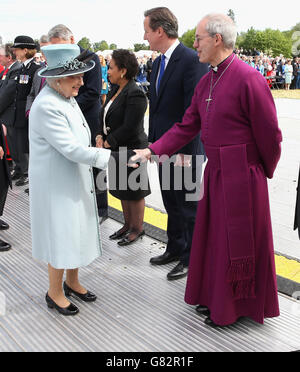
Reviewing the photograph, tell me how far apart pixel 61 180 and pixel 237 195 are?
46.5 inches

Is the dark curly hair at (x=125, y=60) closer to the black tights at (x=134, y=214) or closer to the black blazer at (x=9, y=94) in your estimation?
the black tights at (x=134, y=214)

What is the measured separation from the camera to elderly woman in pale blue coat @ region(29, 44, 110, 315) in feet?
8.72

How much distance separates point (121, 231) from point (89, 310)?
4.39ft

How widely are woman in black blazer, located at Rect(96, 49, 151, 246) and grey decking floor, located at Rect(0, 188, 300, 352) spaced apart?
528 millimetres

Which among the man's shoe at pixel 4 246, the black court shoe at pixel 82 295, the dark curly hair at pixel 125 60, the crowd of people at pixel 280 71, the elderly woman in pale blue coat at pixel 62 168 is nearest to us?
the elderly woman in pale blue coat at pixel 62 168

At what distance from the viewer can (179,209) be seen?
374 cm

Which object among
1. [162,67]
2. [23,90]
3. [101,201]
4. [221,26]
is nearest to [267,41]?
[23,90]

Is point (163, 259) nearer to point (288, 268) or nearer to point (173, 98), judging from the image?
point (288, 268)

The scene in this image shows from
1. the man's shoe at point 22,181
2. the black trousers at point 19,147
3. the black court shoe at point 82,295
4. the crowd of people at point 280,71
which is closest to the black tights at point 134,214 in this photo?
the black court shoe at point 82,295

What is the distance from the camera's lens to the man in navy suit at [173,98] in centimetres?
337

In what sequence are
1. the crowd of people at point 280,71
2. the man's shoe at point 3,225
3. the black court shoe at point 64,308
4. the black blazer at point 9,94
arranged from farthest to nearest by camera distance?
the crowd of people at point 280,71, the black blazer at point 9,94, the man's shoe at point 3,225, the black court shoe at point 64,308

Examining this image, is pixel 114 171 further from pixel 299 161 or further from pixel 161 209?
pixel 299 161
